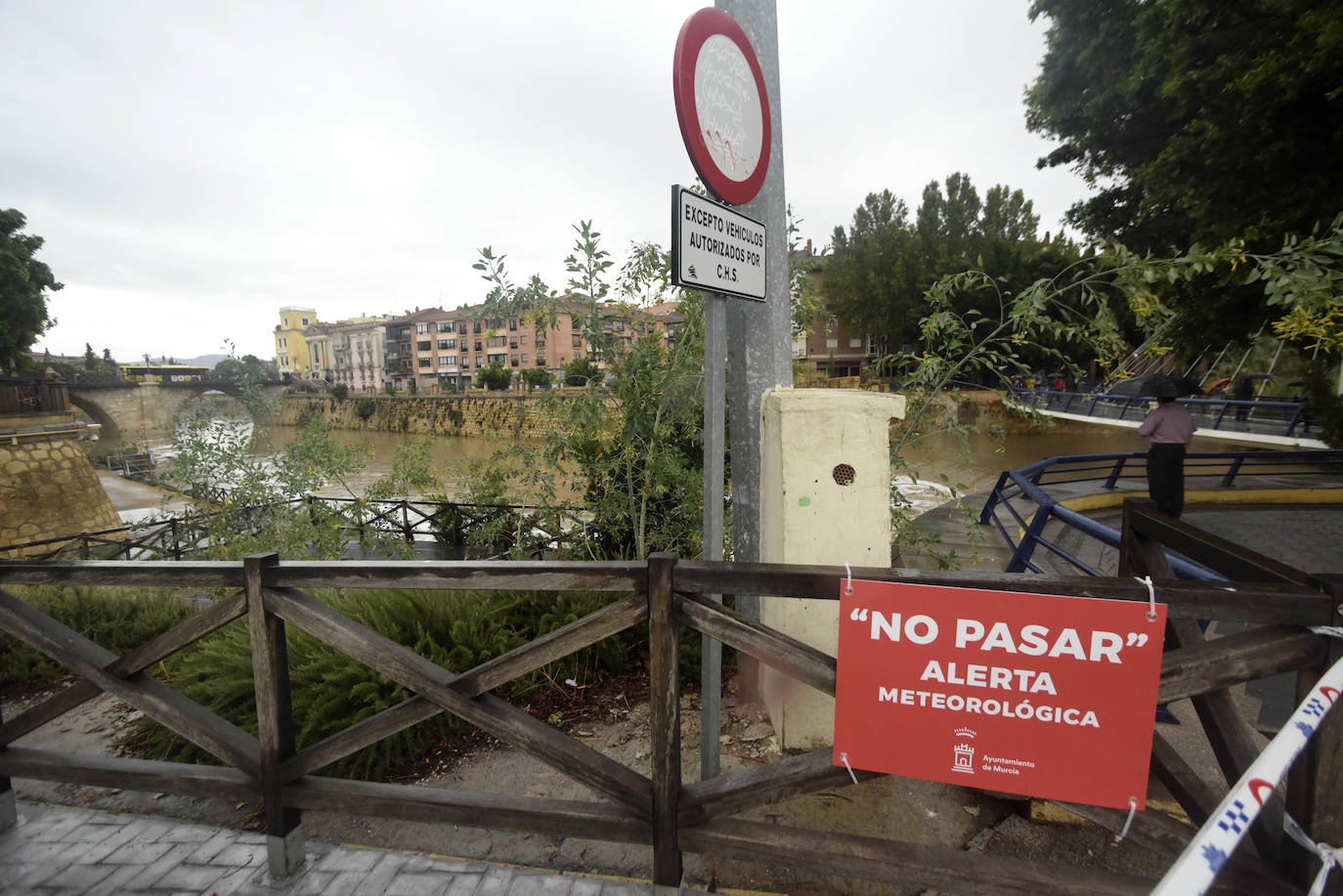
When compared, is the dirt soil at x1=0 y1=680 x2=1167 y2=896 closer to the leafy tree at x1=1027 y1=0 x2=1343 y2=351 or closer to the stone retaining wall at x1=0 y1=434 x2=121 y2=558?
the leafy tree at x1=1027 y1=0 x2=1343 y2=351

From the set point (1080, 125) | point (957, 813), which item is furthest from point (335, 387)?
point (957, 813)

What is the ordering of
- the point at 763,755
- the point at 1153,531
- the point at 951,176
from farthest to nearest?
the point at 951,176 < the point at 763,755 < the point at 1153,531

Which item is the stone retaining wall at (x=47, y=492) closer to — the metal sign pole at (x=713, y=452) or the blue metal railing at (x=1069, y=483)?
the metal sign pole at (x=713, y=452)

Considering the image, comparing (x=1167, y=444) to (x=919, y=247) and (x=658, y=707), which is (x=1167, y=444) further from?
(x=919, y=247)

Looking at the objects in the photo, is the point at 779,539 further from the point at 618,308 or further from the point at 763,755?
the point at 618,308

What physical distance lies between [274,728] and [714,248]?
2171 millimetres

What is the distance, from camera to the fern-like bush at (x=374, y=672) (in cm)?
301

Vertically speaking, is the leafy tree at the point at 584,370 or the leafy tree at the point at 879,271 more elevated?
the leafy tree at the point at 879,271

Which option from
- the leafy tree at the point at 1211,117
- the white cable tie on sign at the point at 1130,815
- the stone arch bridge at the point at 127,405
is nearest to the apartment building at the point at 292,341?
the stone arch bridge at the point at 127,405

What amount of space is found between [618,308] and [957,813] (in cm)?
332

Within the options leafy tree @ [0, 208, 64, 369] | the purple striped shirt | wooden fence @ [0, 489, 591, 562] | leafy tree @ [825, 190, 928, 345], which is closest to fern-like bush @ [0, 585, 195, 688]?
wooden fence @ [0, 489, 591, 562]

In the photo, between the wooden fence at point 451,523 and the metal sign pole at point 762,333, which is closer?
the metal sign pole at point 762,333

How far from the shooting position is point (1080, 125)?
11906mm

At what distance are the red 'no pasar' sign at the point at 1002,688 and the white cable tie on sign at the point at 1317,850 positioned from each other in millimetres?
307
